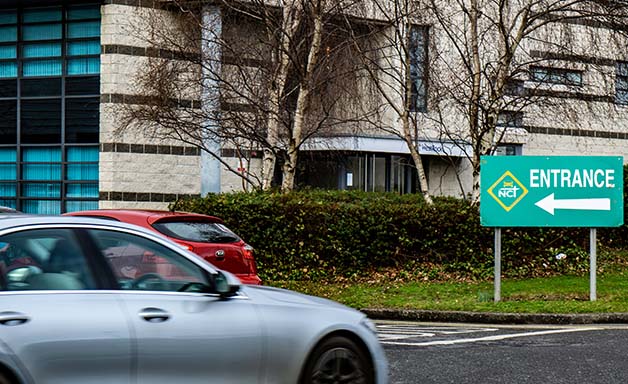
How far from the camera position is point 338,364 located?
748cm

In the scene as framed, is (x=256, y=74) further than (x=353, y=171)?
No

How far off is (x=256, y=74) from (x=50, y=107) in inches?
322

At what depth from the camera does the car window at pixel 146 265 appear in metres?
6.80

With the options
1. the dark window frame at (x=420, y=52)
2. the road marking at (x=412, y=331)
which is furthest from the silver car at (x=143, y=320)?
the dark window frame at (x=420, y=52)

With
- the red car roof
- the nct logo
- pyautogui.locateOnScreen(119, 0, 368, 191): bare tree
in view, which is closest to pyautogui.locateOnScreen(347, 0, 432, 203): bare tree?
pyautogui.locateOnScreen(119, 0, 368, 191): bare tree

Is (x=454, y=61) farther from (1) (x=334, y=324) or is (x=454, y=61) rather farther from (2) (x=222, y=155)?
(1) (x=334, y=324)

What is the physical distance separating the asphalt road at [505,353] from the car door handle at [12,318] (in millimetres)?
4090

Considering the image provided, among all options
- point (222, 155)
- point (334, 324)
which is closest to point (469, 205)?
point (222, 155)

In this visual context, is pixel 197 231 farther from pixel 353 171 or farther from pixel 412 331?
pixel 353 171

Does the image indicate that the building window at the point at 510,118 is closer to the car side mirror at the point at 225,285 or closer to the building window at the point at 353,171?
the building window at the point at 353,171

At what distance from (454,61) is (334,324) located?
23532 mm

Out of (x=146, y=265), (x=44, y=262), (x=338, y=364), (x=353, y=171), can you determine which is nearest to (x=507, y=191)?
(x=338, y=364)

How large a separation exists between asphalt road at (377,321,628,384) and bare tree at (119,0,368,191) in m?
7.67

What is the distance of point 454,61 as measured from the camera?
30266mm
